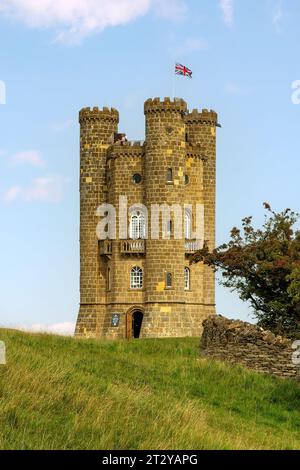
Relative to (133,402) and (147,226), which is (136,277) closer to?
(147,226)

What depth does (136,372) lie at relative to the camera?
28.7m

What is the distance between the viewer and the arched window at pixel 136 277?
5966cm

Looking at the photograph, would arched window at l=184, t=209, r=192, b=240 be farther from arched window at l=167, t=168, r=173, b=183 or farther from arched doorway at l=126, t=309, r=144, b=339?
arched doorway at l=126, t=309, r=144, b=339

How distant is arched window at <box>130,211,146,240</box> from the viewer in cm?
5941

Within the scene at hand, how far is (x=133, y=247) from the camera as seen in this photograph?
59.4m

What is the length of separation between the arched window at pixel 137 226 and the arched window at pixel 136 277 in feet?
6.69

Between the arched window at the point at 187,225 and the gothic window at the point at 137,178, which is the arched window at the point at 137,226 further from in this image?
the arched window at the point at 187,225

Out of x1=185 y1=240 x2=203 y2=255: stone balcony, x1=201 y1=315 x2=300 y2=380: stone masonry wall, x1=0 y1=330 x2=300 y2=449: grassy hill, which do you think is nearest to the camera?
x1=0 y1=330 x2=300 y2=449: grassy hill

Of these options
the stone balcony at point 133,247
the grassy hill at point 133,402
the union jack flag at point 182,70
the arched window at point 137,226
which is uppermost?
the union jack flag at point 182,70

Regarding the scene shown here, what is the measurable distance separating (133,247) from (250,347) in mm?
27757

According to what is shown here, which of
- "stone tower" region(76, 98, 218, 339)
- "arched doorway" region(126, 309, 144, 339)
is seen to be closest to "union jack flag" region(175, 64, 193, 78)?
"stone tower" region(76, 98, 218, 339)

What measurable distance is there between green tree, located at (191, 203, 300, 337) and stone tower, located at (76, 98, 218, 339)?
15.1 m

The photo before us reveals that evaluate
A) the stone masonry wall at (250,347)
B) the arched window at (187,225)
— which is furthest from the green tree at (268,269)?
the arched window at (187,225)
